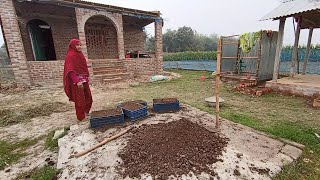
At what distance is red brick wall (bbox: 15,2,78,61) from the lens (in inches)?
385

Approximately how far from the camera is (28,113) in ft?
16.5

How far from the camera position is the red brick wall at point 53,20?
32.1 feet

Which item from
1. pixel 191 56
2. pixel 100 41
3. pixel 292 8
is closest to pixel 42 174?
pixel 292 8

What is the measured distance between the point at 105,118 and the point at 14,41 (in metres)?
7.04

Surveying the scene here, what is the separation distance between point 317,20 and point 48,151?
35.2 feet

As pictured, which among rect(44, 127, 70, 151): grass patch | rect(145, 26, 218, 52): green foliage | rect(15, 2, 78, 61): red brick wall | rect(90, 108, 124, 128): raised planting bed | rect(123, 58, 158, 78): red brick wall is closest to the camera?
rect(44, 127, 70, 151): grass patch

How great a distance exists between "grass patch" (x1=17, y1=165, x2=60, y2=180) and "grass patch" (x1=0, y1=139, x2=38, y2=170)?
0.54m

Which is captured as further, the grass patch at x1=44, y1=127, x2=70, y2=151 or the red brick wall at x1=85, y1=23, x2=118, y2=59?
the red brick wall at x1=85, y1=23, x2=118, y2=59

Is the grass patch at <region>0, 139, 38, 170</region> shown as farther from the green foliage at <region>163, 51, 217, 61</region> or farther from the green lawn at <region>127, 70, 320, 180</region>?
the green foliage at <region>163, 51, 217, 61</region>

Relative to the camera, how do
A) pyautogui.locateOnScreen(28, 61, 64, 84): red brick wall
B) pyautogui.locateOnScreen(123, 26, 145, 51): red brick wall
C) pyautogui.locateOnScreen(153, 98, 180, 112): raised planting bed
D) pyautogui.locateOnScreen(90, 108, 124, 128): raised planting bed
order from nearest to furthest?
pyautogui.locateOnScreen(90, 108, 124, 128): raised planting bed < pyautogui.locateOnScreen(153, 98, 180, 112): raised planting bed < pyautogui.locateOnScreen(28, 61, 64, 84): red brick wall < pyautogui.locateOnScreen(123, 26, 145, 51): red brick wall

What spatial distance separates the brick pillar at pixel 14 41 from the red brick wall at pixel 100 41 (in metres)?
4.58

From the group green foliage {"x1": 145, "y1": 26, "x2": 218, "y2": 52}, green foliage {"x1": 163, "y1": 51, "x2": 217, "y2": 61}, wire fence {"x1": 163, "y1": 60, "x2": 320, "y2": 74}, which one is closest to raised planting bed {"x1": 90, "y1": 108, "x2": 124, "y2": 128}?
wire fence {"x1": 163, "y1": 60, "x2": 320, "y2": 74}

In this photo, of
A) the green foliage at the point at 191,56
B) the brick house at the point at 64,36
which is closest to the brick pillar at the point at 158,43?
the brick house at the point at 64,36

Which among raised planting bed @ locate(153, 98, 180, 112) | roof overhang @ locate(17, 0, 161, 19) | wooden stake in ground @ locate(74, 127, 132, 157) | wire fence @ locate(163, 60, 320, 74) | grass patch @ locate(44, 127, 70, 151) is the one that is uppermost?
roof overhang @ locate(17, 0, 161, 19)
